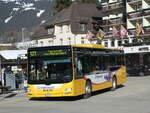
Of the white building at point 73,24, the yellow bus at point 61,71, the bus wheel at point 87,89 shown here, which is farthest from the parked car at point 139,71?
the bus wheel at point 87,89

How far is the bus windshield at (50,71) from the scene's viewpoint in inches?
760

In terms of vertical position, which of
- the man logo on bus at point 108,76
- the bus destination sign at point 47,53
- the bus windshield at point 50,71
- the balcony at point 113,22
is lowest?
the man logo on bus at point 108,76

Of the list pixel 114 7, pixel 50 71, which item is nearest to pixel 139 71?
pixel 114 7

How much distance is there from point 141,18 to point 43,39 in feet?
92.2

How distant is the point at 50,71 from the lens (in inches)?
776

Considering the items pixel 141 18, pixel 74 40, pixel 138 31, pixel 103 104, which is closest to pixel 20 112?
pixel 103 104

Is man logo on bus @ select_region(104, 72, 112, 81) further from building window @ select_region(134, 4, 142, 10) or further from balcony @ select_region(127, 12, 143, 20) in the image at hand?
building window @ select_region(134, 4, 142, 10)

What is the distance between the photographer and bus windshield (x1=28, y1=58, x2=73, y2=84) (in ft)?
63.3

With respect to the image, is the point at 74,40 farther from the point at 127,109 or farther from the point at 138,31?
the point at 127,109

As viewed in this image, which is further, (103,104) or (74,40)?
(74,40)

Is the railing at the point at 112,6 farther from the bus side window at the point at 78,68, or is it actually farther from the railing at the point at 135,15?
the bus side window at the point at 78,68

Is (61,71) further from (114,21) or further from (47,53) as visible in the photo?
(114,21)

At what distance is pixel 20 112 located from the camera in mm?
15266

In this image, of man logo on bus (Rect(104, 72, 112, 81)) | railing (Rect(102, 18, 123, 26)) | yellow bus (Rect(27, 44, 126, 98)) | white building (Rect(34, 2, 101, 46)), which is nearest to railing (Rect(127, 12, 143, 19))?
railing (Rect(102, 18, 123, 26))
